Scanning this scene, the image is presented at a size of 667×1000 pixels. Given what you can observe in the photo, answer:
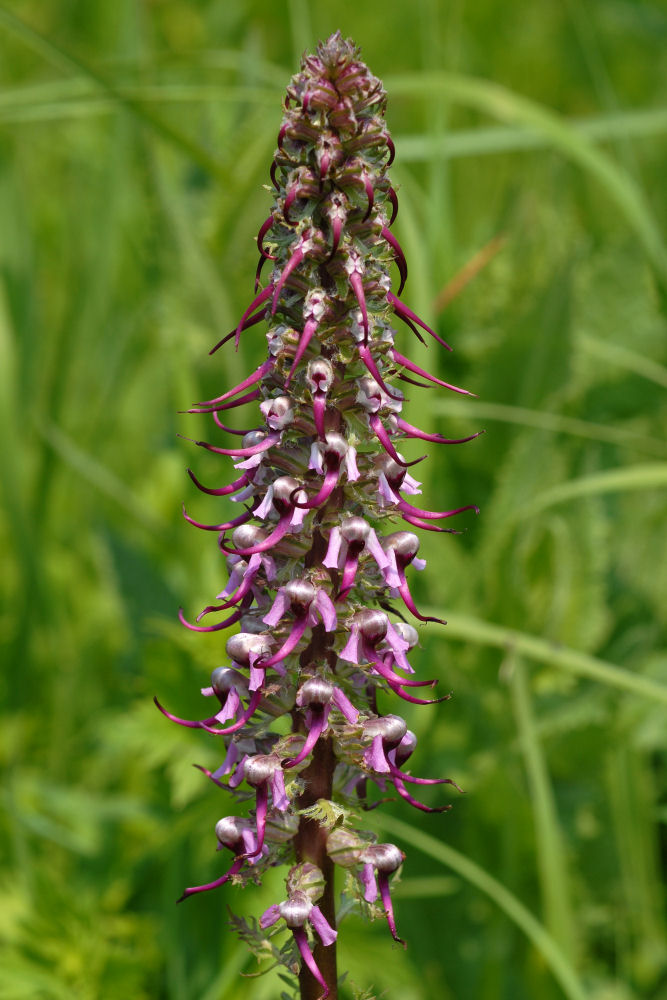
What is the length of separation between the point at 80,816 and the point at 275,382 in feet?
10.0

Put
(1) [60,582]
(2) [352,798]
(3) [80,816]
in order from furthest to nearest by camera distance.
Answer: (1) [60,582] → (3) [80,816] → (2) [352,798]

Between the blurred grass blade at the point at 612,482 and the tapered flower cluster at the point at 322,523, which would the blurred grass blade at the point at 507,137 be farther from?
the tapered flower cluster at the point at 322,523

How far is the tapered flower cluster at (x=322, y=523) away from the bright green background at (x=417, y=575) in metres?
Answer: 1.29

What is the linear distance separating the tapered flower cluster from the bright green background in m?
1.29

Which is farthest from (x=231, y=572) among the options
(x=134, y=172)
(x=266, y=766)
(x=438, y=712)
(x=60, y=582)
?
(x=134, y=172)

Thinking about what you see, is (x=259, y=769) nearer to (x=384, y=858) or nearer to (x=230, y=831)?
(x=230, y=831)

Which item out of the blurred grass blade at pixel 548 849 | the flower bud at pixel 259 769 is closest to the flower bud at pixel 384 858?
the flower bud at pixel 259 769

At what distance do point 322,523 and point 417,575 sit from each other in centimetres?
251

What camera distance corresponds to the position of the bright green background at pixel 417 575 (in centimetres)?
378

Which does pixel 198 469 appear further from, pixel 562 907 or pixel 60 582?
pixel 562 907

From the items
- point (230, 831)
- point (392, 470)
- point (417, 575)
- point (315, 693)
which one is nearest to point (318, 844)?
point (230, 831)

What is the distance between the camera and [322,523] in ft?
6.53

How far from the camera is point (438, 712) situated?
13.9ft

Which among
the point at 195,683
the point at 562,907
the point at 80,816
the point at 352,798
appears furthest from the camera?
the point at 80,816
